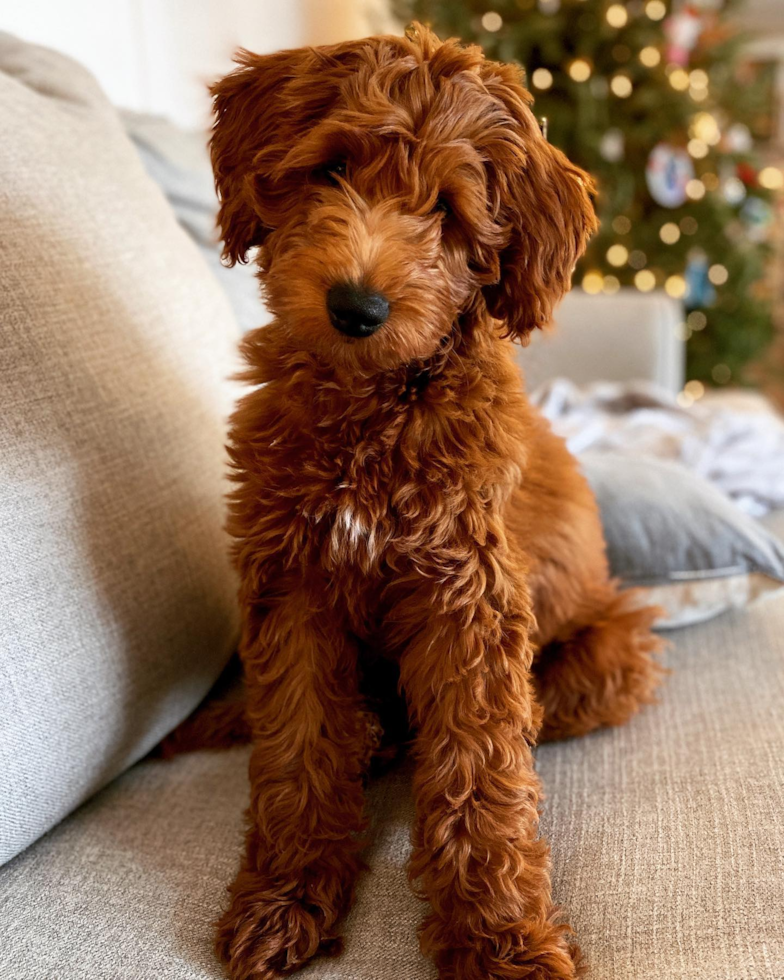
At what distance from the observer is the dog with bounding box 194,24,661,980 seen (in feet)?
2.86

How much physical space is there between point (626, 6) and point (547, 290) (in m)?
3.02

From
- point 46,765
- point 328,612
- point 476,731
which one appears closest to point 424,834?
point 476,731

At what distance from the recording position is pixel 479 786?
37.1 inches

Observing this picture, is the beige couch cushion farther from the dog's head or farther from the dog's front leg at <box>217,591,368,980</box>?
the dog's head

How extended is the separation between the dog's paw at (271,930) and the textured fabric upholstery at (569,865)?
19mm

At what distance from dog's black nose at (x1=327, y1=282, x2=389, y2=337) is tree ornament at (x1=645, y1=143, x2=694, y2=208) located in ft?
10.0

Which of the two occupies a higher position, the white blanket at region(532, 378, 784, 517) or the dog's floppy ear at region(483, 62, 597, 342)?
the dog's floppy ear at region(483, 62, 597, 342)

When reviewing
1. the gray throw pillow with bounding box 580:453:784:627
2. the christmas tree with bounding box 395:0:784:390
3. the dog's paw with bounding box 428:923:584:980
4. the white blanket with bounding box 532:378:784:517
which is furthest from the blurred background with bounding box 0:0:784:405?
the dog's paw with bounding box 428:923:584:980

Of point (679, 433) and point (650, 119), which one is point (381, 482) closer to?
point (679, 433)

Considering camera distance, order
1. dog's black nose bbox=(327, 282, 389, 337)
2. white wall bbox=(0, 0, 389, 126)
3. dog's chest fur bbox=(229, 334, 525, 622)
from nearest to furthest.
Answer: dog's black nose bbox=(327, 282, 389, 337) → dog's chest fur bbox=(229, 334, 525, 622) → white wall bbox=(0, 0, 389, 126)

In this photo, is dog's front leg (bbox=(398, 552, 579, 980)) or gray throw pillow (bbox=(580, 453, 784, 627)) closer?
dog's front leg (bbox=(398, 552, 579, 980))

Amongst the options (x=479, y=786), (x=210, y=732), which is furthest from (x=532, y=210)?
(x=210, y=732)

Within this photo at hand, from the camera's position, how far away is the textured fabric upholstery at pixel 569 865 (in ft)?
Answer: 2.91

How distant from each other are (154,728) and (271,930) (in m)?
0.39
